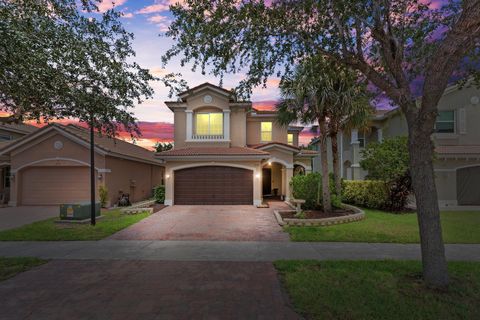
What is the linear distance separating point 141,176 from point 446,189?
71.0ft

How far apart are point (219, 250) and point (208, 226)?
3680 millimetres

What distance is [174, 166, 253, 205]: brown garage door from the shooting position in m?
18.8

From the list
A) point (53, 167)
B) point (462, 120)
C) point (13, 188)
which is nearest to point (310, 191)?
point (462, 120)

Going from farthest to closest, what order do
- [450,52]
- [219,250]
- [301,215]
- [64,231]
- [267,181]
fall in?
[267,181] < [301,215] < [64,231] < [219,250] < [450,52]

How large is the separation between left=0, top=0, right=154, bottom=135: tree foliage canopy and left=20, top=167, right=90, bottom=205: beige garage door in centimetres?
1195

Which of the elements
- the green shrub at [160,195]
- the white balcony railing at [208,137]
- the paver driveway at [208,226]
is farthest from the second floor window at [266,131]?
the green shrub at [160,195]

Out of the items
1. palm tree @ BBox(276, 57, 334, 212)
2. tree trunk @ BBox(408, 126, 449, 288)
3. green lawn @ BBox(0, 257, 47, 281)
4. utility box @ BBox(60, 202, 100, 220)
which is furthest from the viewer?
palm tree @ BBox(276, 57, 334, 212)

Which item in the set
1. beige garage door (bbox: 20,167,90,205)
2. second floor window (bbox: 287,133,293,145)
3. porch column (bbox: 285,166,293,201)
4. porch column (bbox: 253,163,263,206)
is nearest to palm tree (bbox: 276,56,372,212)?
porch column (bbox: 253,163,263,206)

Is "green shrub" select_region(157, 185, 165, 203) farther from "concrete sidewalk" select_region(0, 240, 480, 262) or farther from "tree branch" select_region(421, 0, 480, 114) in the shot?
"tree branch" select_region(421, 0, 480, 114)

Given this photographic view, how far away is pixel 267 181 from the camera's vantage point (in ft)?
83.6

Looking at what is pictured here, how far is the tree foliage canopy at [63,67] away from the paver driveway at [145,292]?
396 centimetres

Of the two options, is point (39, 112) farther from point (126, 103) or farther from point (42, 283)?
point (42, 283)

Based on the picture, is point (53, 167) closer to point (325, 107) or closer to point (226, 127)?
point (226, 127)

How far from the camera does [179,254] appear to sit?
8.01 meters
